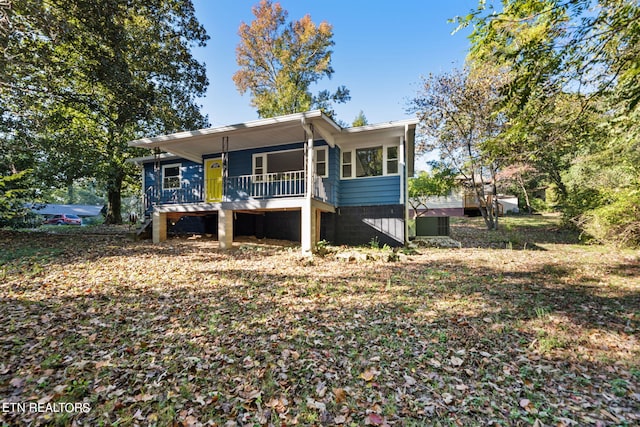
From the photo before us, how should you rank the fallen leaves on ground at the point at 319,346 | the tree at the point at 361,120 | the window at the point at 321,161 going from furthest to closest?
the tree at the point at 361,120, the window at the point at 321,161, the fallen leaves on ground at the point at 319,346

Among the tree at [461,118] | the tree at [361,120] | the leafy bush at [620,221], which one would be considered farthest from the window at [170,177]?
the tree at [361,120]

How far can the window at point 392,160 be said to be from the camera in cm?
1093

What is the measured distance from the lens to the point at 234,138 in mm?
11211

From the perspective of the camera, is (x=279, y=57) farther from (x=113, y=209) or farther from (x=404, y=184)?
(x=404, y=184)

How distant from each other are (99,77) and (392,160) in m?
11.1

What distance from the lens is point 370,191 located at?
11.2 m

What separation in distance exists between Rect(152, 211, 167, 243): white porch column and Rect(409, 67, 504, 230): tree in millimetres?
12229

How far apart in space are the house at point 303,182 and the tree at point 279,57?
33.2 ft

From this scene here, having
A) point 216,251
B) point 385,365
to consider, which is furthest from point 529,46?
point 216,251

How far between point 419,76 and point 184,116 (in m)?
12.5

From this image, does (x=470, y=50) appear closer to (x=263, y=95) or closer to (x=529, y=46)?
(x=529, y=46)

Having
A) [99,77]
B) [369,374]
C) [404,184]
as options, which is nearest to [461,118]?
[404,184]

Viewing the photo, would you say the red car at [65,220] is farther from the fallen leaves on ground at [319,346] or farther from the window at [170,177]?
the fallen leaves on ground at [319,346]

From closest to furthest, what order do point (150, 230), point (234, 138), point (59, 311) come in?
1. point (59, 311)
2. point (234, 138)
3. point (150, 230)
